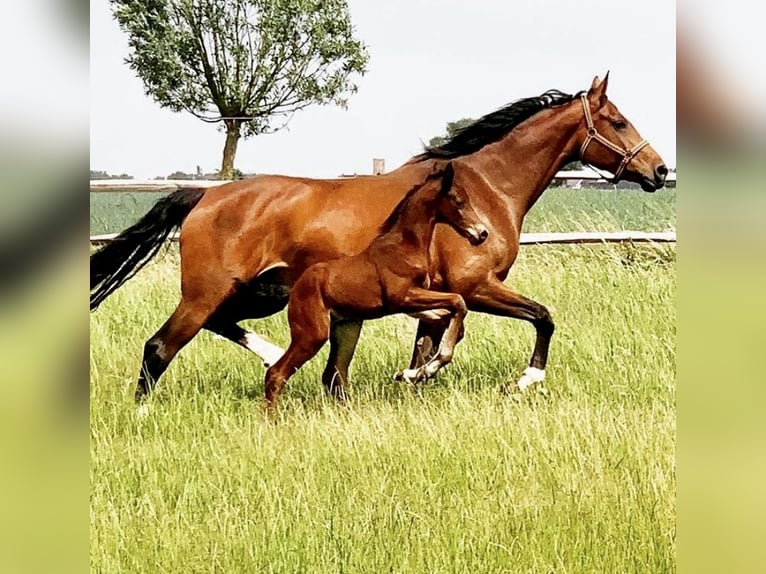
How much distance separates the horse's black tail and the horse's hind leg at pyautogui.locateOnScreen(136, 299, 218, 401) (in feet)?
0.55

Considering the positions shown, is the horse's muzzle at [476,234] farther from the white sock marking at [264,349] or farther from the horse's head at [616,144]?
the white sock marking at [264,349]

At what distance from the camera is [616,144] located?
214cm

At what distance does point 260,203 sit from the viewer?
2146mm

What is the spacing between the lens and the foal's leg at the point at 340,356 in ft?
7.09

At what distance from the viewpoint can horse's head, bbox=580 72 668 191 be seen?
6.87 ft

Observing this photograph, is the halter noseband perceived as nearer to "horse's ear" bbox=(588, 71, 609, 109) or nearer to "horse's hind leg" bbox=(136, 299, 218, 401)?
"horse's ear" bbox=(588, 71, 609, 109)

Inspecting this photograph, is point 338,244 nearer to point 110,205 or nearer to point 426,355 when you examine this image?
point 426,355

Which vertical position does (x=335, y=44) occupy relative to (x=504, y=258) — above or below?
above

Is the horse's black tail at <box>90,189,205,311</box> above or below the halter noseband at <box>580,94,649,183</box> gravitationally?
below

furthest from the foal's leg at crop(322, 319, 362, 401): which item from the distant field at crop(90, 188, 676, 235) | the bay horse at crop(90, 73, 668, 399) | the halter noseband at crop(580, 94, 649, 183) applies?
the halter noseband at crop(580, 94, 649, 183)

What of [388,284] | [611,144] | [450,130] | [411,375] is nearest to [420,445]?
[411,375]

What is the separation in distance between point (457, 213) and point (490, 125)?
264 millimetres
